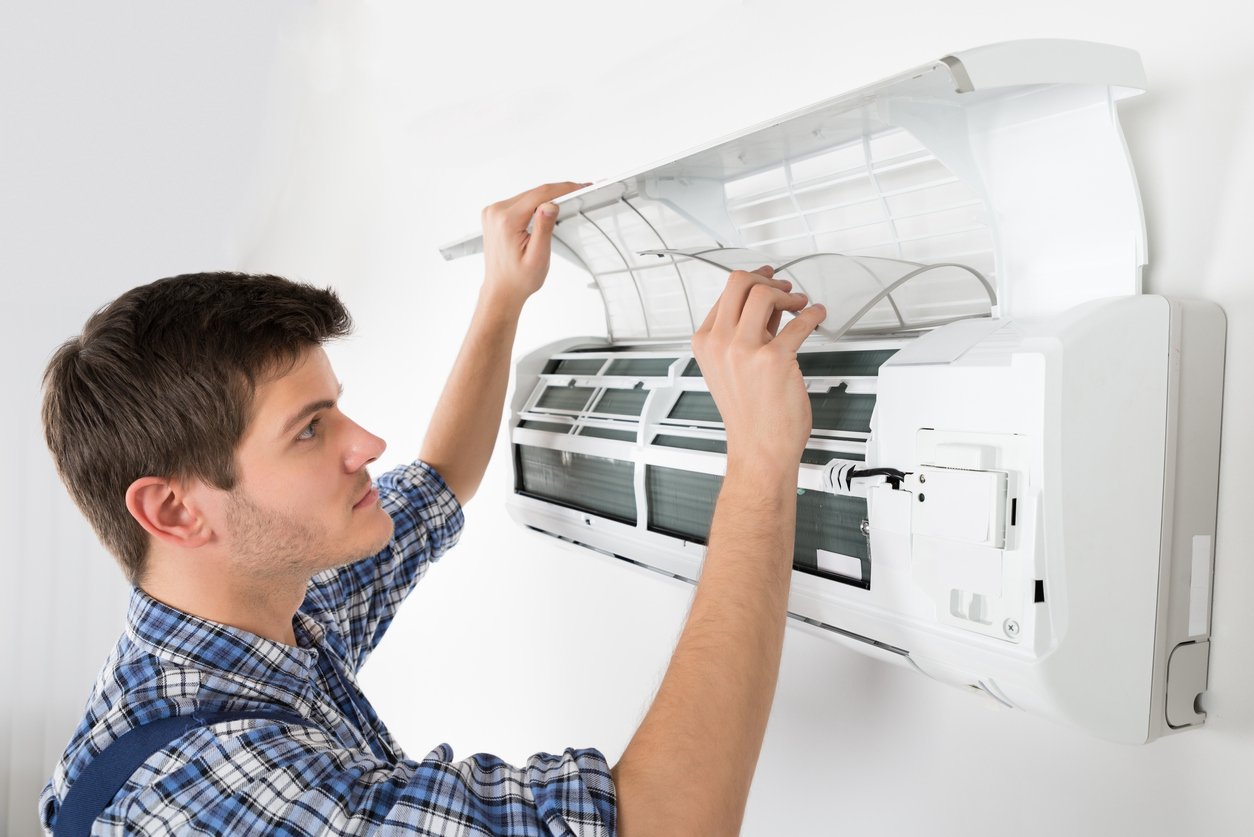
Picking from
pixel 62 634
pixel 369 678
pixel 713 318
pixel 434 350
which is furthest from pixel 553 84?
pixel 62 634

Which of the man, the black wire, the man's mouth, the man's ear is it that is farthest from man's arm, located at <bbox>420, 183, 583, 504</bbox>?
the black wire

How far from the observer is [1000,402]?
79cm

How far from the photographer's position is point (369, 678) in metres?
2.68

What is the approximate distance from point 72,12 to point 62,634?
1897 mm

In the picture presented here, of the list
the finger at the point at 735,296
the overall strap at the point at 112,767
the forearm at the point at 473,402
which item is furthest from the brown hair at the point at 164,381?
the finger at the point at 735,296

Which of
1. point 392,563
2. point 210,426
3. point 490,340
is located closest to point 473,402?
point 490,340

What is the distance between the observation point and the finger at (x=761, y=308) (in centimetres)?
97

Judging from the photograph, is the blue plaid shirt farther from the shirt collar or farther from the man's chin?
the man's chin

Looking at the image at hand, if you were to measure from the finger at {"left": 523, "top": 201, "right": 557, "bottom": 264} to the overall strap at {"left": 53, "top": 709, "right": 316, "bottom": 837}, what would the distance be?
75cm

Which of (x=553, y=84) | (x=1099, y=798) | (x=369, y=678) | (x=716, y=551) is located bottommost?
(x=369, y=678)

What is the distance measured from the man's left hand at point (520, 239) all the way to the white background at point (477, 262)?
0.95 ft

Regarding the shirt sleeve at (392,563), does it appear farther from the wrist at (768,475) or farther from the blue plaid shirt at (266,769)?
the wrist at (768,475)

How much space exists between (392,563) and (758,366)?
722 mm

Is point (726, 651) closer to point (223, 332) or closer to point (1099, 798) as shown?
point (1099, 798)
